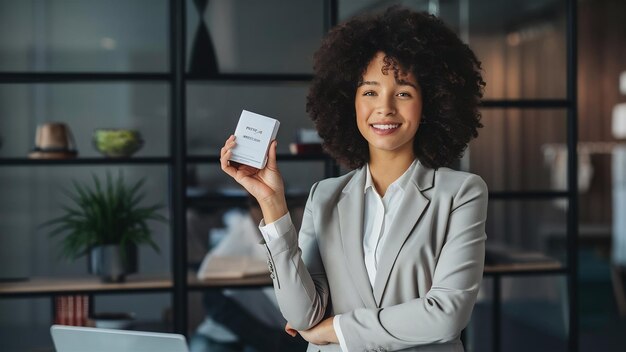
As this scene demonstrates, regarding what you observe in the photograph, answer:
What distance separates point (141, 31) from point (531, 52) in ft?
14.7

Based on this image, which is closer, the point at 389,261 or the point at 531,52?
the point at 389,261

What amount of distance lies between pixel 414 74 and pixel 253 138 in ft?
1.22

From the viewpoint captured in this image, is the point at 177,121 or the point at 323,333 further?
the point at 177,121

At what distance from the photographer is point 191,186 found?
4270 mm

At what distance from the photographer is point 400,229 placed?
1.77m

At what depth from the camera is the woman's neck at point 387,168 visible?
187cm

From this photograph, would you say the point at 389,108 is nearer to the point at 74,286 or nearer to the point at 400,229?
the point at 400,229

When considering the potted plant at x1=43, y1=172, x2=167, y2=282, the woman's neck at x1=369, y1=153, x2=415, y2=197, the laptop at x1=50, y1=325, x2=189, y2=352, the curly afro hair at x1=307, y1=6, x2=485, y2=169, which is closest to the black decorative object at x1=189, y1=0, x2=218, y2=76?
the potted plant at x1=43, y1=172, x2=167, y2=282

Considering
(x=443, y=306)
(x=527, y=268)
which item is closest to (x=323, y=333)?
(x=443, y=306)

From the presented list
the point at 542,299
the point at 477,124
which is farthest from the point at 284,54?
the point at 542,299

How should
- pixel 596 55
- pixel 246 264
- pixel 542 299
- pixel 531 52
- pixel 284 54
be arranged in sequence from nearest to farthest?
pixel 246 264 < pixel 284 54 < pixel 542 299 < pixel 531 52 < pixel 596 55

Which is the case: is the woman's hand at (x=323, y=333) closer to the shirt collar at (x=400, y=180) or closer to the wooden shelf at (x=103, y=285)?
the shirt collar at (x=400, y=180)

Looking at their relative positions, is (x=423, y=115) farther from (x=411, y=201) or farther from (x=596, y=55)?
(x=596, y=55)

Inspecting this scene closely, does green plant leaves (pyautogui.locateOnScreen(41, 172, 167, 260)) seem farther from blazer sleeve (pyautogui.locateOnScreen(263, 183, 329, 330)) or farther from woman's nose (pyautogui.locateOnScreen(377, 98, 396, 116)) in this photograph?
woman's nose (pyautogui.locateOnScreen(377, 98, 396, 116))
